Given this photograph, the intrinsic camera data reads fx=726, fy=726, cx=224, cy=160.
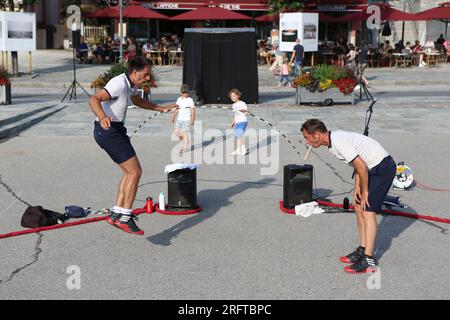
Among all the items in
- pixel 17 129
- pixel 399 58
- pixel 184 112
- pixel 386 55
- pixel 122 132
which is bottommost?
pixel 17 129

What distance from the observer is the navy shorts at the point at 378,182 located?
6.88m

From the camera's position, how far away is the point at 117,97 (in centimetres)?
770

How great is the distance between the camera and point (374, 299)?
6.22 meters

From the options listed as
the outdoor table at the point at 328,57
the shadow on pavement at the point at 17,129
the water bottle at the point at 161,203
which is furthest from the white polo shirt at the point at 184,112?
the outdoor table at the point at 328,57

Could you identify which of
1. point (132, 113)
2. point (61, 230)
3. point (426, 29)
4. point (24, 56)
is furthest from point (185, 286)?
→ point (426, 29)

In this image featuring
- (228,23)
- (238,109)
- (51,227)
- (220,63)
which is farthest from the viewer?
(228,23)

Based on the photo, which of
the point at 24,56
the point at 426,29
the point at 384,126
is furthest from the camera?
the point at 426,29

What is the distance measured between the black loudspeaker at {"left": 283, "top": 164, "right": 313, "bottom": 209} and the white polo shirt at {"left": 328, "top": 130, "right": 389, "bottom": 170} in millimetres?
2386

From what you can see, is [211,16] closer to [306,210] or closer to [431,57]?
[431,57]

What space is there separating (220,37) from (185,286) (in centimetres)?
1563

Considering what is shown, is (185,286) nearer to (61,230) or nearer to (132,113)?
(61,230)

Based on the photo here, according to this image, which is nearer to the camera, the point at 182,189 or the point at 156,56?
the point at 182,189

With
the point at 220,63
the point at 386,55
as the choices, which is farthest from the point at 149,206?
the point at 386,55

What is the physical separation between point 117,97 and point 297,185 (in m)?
2.77
